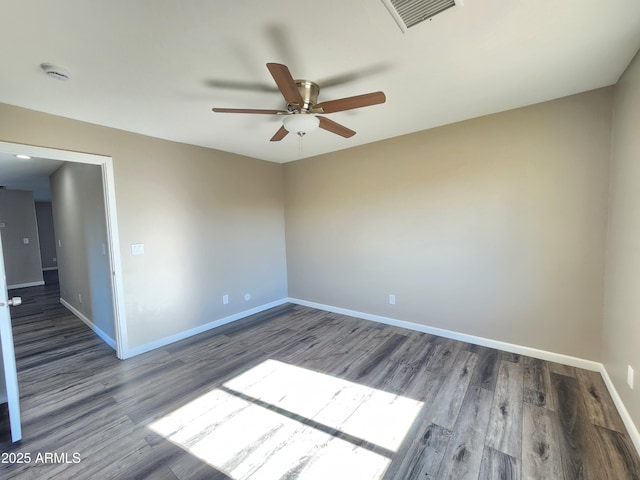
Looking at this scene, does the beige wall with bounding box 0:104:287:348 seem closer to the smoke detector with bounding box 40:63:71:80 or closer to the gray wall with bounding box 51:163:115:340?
the gray wall with bounding box 51:163:115:340

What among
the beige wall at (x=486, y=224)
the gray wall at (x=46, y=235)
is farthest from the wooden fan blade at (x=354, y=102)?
the gray wall at (x=46, y=235)

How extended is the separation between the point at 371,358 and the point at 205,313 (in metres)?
2.33

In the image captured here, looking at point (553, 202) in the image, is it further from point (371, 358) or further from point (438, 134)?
point (371, 358)

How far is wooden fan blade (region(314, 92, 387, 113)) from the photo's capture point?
171cm

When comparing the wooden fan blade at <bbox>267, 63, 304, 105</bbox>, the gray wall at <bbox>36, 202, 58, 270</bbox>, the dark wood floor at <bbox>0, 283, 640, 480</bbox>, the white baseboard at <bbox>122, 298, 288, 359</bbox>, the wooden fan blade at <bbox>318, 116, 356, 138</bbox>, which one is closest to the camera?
the wooden fan blade at <bbox>267, 63, 304, 105</bbox>

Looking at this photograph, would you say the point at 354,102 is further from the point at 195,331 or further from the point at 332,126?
the point at 195,331

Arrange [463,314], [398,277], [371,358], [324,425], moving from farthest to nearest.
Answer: [398,277] → [463,314] → [371,358] → [324,425]

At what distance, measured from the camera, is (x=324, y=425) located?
Answer: 190cm

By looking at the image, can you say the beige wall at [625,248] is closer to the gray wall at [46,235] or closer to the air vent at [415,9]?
the air vent at [415,9]

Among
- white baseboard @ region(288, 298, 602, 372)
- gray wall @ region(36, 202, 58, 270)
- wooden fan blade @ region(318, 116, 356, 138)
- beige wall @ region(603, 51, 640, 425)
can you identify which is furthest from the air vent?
gray wall @ region(36, 202, 58, 270)

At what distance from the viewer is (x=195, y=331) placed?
139 inches

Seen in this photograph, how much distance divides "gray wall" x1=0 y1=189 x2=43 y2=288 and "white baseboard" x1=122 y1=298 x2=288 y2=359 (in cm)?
616

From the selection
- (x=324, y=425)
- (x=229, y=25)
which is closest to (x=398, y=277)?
(x=324, y=425)

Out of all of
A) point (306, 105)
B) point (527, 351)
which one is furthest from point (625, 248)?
point (306, 105)
